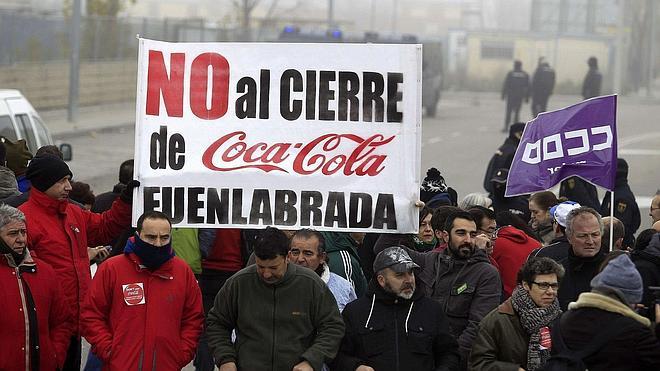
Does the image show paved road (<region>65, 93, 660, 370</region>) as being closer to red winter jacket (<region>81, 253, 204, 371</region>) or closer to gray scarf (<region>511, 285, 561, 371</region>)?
gray scarf (<region>511, 285, 561, 371</region>)

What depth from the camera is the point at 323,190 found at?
308 inches

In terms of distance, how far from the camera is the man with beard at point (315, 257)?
7391 mm

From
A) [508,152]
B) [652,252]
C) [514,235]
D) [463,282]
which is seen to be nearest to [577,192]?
[508,152]

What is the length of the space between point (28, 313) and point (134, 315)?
1.83 feet

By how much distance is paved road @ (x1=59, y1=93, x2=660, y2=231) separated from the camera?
75.6 ft

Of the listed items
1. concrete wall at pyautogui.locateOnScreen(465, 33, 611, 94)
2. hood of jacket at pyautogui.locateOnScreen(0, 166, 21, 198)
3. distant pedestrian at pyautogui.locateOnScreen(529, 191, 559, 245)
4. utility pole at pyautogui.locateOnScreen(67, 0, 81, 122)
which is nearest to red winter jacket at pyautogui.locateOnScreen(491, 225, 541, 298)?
distant pedestrian at pyautogui.locateOnScreen(529, 191, 559, 245)

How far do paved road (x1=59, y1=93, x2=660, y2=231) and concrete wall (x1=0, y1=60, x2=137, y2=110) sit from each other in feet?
3.79

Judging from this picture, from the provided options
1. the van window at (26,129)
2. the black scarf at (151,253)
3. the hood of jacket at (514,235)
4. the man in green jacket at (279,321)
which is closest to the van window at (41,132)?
the van window at (26,129)

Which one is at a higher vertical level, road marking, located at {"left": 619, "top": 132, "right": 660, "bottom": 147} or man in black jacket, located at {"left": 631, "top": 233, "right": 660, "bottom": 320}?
man in black jacket, located at {"left": 631, "top": 233, "right": 660, "bottom": 320}

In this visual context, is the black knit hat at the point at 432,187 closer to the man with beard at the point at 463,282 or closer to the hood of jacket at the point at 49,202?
the man with beard at the point at 463,282

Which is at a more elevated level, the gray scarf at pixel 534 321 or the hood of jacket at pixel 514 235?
the hood of jacket at pixel 514 235

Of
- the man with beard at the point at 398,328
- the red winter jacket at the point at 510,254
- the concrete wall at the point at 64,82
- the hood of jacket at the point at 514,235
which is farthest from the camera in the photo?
the concrete wall at the point at 64,82

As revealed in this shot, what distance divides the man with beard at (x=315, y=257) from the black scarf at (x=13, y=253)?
4.81 feet

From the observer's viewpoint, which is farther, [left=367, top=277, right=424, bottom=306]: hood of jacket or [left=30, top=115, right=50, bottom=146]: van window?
[left=30, top=115, right=50, bottom=146]: van window
